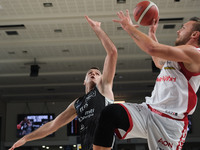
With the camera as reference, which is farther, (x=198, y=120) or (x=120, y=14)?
(x=198, y=120)

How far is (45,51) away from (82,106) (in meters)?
7.76

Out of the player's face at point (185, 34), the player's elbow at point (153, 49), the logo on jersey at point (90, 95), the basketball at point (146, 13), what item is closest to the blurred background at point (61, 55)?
the basketball at point (146, 13)

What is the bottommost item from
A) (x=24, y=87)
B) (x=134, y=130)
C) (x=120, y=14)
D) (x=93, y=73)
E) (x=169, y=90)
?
(x=134, y=130)

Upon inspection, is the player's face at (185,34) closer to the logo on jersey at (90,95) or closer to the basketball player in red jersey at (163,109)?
the basketball player in red jersey at (163,109)

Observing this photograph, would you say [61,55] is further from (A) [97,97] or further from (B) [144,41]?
(B) [144,41]

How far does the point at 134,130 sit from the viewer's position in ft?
6.78

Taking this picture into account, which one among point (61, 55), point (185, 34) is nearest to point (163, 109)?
point (185, 34)

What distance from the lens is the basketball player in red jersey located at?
2002mm

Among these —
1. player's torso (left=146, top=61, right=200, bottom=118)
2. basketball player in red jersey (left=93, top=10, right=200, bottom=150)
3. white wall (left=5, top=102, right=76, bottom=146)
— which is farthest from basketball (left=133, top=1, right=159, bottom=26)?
white wall (left=5, top=102, right=76, bottom=146)

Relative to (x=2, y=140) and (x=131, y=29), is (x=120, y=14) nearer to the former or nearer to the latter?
(x=131, y=29)

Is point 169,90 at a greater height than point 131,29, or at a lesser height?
lesser

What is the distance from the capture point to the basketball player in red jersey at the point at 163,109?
200cm

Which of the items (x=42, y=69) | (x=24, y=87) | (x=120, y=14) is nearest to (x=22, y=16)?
(x=42, y=69)

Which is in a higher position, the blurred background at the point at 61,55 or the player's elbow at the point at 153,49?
the blurred background at the point at 61,55
